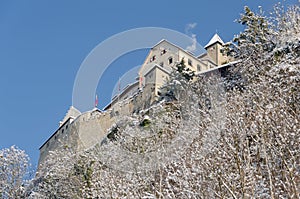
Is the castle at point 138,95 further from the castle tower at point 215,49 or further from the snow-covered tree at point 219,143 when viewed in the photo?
the snow-covered tree at point 219,143

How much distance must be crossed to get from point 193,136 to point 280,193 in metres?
4.89

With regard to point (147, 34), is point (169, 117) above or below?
below

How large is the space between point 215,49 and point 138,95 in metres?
13.5

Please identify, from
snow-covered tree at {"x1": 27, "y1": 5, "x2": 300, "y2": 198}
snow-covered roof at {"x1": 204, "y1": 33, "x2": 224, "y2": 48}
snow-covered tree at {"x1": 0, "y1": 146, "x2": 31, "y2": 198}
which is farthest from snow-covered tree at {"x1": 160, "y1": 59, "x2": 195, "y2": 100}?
snow-covered roof at {"x1": 204, "y1": 33, "x2": 224, "y2": 48}

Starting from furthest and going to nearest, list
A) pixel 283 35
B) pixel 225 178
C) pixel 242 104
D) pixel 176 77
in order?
pixel 176 77
pixel 283 35
pixel 242 104
pixel 225 178

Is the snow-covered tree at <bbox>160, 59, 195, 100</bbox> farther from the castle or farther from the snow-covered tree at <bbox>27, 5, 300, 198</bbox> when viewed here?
the castle

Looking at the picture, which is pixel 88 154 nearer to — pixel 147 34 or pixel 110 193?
pixel 147 34

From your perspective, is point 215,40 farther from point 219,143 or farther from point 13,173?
point 219,143

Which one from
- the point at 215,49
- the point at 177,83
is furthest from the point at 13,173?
the point at 215,49

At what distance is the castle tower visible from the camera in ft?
130

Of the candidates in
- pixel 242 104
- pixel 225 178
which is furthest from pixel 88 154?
Answer: pixel 225 178

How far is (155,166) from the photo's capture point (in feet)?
41.1

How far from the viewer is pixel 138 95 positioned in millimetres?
30422

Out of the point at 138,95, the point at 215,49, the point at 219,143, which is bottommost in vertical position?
the point at 219,143
